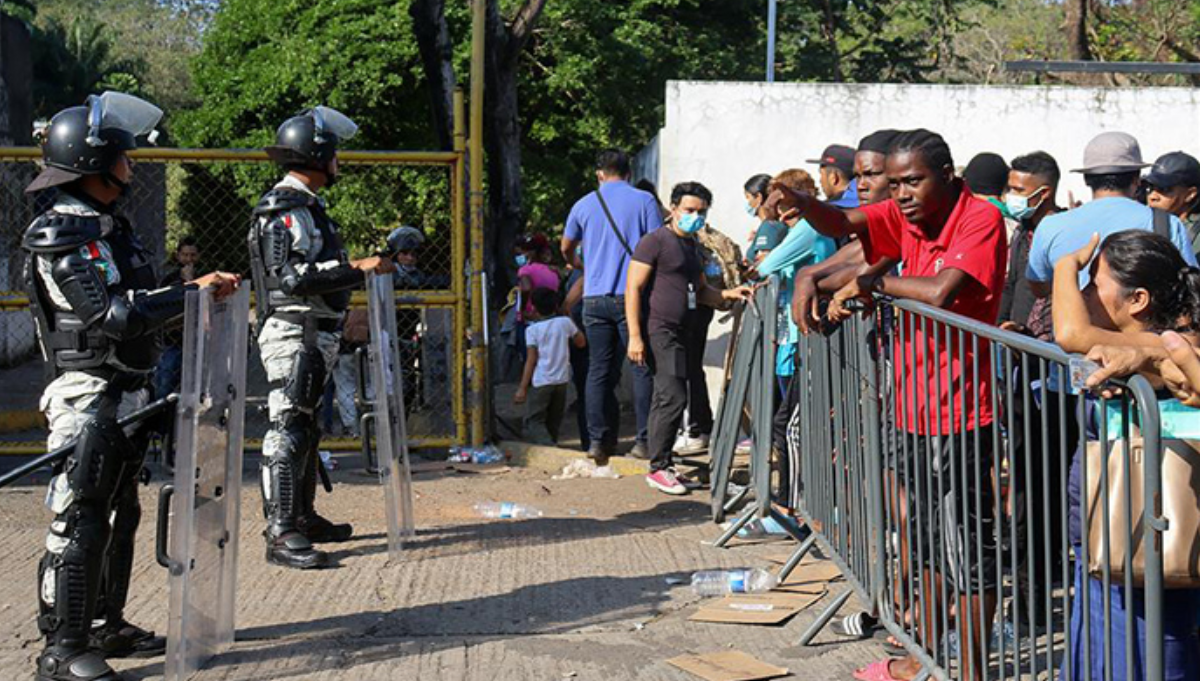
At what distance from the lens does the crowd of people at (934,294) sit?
3857 millimetres

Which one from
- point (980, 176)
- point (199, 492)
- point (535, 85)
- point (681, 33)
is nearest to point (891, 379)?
point (199, 492)

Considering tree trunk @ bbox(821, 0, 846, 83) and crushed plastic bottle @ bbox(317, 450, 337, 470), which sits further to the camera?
tree trunk @ bbox(821, 0, 846, 83)

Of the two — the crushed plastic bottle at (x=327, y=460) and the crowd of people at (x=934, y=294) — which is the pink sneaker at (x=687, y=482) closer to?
the crowd of people at (x=934, y=294)

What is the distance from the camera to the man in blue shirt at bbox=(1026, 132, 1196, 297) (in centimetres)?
579

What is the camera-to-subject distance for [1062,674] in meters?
3.69

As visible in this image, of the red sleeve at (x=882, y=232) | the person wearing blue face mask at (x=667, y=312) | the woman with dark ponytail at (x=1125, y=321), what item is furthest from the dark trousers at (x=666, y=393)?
the woman with dark ponytail at (x=1125, y=321)

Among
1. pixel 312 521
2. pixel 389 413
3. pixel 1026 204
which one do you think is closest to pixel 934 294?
pixel 1026 204

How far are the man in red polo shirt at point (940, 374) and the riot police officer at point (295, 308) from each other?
8.24 ft

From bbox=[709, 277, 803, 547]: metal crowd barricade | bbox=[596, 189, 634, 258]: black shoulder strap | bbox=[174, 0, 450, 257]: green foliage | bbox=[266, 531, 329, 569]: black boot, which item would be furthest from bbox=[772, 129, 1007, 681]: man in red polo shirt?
bbox=[174, 0, 450, 257]: green foliage

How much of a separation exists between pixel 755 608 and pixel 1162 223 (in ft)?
7.07

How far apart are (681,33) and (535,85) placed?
11.4 feet

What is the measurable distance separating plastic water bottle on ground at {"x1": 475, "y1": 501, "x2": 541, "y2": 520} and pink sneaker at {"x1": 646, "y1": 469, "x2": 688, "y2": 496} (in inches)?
34.8

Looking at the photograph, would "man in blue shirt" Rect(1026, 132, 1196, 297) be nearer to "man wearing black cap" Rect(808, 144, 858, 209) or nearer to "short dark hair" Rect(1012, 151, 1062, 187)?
"short dark hair" Rect(1012, 151, 1062, 187)

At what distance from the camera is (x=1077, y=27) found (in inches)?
963
